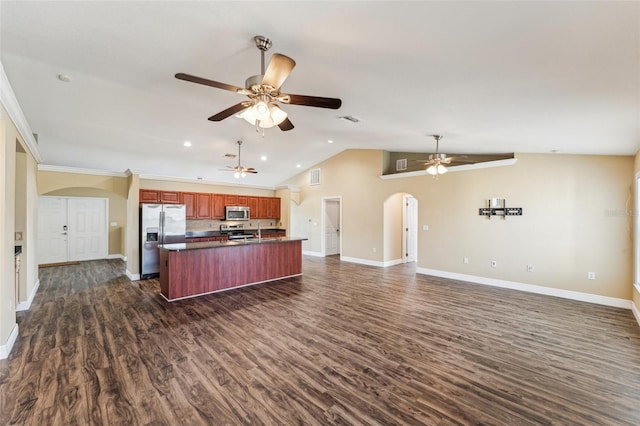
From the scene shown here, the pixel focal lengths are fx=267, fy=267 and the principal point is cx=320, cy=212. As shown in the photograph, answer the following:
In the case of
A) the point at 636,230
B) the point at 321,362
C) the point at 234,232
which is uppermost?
the point at 636,230

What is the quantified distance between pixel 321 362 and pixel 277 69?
2593 millimetres

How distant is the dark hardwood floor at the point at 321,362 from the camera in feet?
6.34

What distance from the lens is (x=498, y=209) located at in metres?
5.31

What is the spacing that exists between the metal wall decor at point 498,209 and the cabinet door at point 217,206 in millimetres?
6966

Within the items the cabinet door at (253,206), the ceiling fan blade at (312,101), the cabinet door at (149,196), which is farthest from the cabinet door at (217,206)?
the ceiling fan blade at (312,101)

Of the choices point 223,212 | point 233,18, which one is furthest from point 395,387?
point 223,212

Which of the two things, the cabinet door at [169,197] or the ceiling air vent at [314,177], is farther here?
the ceiling air vent at [314,177]

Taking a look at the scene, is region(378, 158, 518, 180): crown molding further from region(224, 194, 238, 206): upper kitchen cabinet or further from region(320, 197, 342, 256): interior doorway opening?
region(224, 194, 238, 206): upper kitchen cabinet

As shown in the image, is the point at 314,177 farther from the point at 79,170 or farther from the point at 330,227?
the point at 79,170

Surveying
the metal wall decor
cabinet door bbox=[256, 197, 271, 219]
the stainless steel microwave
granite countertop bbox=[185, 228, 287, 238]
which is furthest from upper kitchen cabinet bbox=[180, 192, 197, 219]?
the metal wall decor

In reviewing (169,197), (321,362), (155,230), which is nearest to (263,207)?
(169,197)

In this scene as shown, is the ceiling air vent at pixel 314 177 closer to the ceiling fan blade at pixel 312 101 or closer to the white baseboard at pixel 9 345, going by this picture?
the ceiling fan blade at pixel 312 101

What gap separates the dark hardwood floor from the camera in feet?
6.34

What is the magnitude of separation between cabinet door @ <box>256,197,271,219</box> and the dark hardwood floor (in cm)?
504
